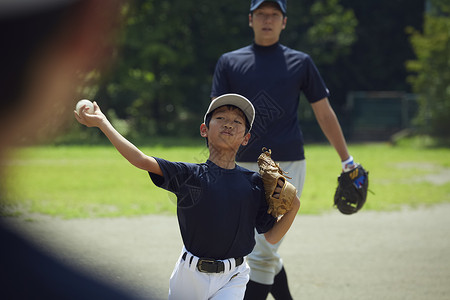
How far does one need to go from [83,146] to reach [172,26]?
10.1 m

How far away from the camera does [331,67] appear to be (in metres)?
33.0

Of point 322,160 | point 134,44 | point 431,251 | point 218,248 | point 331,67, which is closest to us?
point 218,248

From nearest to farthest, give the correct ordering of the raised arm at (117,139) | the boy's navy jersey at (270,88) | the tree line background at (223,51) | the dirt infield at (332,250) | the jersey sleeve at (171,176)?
the raised arm at (117,139), the jersey sleeve at (171,176), the boy's navy jersey at (270,88), the dirt infield at (332,250), the tree line background at (223,51)

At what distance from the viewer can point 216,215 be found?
8.16 feet

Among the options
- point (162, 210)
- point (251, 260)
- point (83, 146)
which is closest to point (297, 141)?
point (251, 260)

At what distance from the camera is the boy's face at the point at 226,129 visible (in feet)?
8.45

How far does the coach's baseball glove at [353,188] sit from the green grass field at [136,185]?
2.74m

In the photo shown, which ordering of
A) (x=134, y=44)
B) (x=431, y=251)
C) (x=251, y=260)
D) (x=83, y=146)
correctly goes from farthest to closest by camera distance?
(x=134, y=44)
(x=83, y=146)
(x=431, y=251)
(x=251, y=260)

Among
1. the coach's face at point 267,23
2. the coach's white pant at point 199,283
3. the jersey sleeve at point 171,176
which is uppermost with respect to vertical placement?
the coach's face at point 267,23

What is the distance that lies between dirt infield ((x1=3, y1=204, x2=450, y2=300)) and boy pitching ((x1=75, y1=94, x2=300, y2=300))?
1.13m

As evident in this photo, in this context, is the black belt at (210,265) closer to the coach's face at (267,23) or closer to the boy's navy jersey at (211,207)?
the boy's navy jersey at (211,207)

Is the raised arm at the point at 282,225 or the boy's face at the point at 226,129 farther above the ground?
the boy's face at the point at 226,129

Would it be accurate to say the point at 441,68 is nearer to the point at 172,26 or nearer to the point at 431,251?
the point at 172,26

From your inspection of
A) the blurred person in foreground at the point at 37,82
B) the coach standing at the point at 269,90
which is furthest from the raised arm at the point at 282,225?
the blurred person in foreground at the point at 37,82
